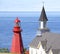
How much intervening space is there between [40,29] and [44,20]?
1.88 m

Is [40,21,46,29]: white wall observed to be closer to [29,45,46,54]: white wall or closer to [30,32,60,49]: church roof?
[30,32,60,49]: church roof

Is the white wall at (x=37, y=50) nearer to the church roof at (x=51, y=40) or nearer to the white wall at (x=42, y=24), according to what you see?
the church roof at (x=51, y=40)

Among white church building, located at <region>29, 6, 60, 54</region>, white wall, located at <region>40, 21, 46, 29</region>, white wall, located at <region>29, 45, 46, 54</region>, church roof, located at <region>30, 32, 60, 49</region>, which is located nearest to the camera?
white church building, located at <region>29, 6, 60, 54</region>

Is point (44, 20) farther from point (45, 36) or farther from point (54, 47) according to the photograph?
point (54, 47)

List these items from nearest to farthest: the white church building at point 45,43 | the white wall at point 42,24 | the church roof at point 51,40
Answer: the white church building at point 45,43 → the church roof at point 51,40 → the white wall at point 42,24

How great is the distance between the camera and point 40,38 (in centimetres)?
4794

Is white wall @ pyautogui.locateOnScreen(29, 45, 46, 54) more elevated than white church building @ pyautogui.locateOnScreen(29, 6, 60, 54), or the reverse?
white church building @ pyautogui.locateOnScreen(29, 6, 60, 54)

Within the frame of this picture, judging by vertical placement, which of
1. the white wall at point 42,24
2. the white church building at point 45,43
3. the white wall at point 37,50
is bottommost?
the white wall at point 37,50

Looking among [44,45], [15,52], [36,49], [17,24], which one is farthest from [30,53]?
[15,52]

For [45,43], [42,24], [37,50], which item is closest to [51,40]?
[45,43]

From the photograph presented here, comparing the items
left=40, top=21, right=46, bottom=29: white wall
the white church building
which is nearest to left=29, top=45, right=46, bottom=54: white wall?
the white church building

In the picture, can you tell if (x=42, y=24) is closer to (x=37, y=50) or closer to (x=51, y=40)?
(x=37, y=50)

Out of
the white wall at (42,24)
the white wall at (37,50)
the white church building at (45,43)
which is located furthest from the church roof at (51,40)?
the white wall at (42,24)

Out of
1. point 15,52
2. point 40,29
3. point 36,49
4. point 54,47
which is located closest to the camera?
point 15,52
